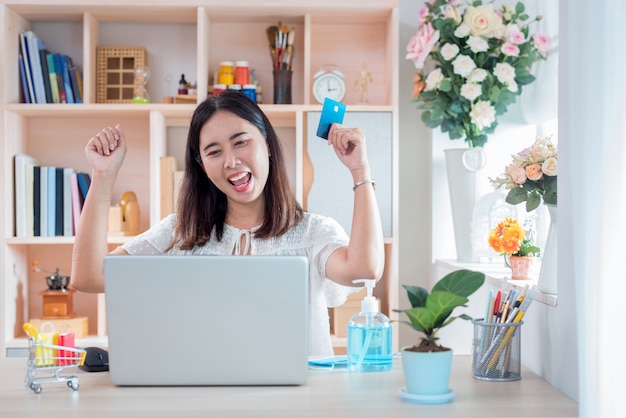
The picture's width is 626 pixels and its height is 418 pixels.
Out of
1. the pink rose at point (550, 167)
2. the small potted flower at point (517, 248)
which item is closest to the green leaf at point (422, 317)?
the pink rose at point (550, 167)

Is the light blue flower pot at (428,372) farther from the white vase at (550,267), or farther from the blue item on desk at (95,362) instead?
the blue item on desk at (95,362)

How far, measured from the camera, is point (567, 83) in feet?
4.77

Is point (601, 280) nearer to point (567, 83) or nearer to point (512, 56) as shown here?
point (567, 83)

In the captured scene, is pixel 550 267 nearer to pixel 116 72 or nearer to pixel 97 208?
pixel 97 208

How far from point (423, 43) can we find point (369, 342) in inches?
70.8

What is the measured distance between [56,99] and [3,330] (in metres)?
1.02

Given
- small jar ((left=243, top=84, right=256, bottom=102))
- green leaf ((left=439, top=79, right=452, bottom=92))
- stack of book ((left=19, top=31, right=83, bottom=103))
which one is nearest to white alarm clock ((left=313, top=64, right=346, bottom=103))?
small jar ((left=243, top=84, right=256, bottom=102))

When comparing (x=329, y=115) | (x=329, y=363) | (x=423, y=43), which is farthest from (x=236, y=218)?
(x=423, y=43)

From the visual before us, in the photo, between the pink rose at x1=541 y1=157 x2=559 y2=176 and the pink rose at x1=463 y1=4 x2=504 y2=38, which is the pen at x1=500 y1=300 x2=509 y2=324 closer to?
the pink rose at x1=541 y1=157 x2=559 y2=176

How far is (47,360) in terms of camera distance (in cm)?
144

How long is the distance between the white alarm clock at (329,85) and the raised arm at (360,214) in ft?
5.11

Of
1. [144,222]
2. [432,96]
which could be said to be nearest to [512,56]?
[432,96]

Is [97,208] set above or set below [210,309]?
above

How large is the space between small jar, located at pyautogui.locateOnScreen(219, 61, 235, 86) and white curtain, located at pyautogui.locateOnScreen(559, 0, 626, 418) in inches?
87.3
